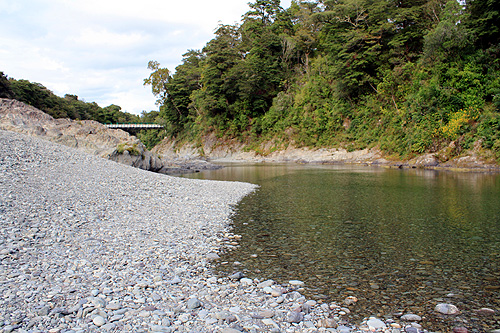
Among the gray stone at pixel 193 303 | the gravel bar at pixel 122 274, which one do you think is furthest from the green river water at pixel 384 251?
the gray stone at pixel 193 303

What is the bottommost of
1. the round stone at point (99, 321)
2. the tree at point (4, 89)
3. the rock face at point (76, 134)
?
the round stone at point (99, 321)

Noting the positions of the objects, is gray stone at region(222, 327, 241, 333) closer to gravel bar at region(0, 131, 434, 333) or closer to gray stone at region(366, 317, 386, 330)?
gravel bar at region(0, 131, 434, 333)

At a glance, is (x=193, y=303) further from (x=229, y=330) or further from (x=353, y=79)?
(x=353, y=79)

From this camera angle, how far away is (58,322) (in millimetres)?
4035

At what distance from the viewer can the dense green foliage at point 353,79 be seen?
1146 inches

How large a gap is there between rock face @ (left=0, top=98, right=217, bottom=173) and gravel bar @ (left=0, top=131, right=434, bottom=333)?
1226 centimetres

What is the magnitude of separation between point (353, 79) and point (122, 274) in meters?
41.2

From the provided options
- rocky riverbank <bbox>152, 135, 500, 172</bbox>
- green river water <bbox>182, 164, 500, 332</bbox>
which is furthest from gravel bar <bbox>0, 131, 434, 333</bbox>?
rocky riverbank <bbox>152, 135, 500, 172</bbox>

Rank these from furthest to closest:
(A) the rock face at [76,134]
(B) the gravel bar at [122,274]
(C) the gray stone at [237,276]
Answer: (A) the rock face at [76,134], (C) the gray stone at [237,276], (B) the gravel bar at [122,274]

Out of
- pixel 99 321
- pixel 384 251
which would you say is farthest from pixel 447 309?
pixel 99 321

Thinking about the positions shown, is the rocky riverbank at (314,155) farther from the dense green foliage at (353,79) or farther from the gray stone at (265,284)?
the gray stone at (265,284)

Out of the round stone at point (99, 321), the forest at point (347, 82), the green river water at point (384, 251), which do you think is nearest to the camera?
the round stone at point (99, 321)

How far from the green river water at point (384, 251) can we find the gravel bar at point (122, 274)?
540 mm

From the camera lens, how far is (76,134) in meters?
26.6
